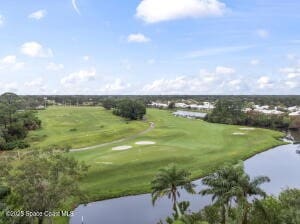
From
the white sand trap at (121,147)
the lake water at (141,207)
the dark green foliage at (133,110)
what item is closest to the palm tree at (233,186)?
the lake water at (141,207)

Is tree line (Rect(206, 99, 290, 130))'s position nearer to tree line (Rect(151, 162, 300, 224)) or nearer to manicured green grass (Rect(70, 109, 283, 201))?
manicured green grass (Rect(70, 109, 283, 201))

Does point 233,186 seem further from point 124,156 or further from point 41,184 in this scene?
point 124,156

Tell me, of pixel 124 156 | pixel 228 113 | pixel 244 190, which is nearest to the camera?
pixel 244 190

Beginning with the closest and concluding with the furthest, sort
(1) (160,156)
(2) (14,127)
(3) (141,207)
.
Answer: (3) (141,207)
(1) (160,156)
(2) (14,127)

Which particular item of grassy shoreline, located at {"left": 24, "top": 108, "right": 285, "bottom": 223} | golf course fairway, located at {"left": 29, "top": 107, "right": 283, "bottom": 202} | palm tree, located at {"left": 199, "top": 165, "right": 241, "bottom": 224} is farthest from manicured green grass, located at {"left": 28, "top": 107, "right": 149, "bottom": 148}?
palm tree, located at {"left": 199, "top": 165, "right": 241, "bottom": 224}

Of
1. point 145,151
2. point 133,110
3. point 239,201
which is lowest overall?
point 145,151

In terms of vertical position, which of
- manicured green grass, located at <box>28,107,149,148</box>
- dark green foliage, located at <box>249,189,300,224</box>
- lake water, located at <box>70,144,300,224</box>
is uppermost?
dark green foliage, located at <box>249,189,300,224</box>

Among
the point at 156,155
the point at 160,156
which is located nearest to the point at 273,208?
the point at 160,156

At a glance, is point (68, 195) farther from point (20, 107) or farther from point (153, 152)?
point (20, 107)

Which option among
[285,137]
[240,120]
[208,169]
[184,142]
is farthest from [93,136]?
[240,120]
